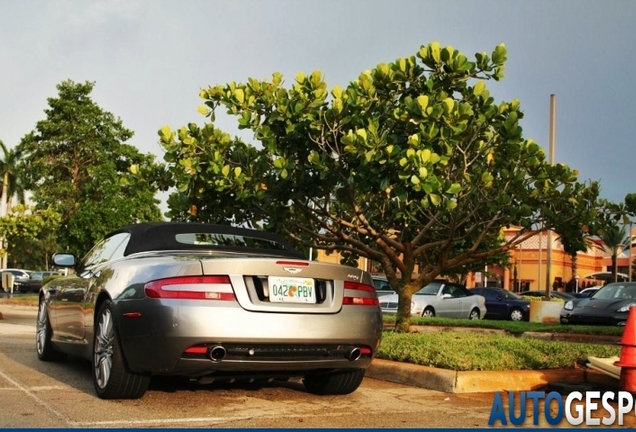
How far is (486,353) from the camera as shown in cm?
847

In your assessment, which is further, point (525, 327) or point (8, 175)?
point (8, 175)

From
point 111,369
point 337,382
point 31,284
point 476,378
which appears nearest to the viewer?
point 111,369

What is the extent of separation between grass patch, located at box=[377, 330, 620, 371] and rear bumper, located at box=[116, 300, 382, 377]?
6.50 ft

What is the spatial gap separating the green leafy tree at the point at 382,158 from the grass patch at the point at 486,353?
1561 mm

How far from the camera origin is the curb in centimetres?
754

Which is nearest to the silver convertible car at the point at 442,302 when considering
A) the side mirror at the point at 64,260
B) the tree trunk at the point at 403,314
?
the tree trunk at the point at 403,314

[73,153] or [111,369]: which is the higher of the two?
[73,153]

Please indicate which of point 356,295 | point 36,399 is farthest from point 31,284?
point 356,295

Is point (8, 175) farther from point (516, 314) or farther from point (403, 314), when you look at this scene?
point (403, 314)

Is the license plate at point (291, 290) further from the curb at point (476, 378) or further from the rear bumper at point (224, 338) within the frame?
A: the curb at point (476, 378)

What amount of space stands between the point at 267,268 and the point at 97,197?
4822cm

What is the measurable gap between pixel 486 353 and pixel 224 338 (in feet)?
11.2

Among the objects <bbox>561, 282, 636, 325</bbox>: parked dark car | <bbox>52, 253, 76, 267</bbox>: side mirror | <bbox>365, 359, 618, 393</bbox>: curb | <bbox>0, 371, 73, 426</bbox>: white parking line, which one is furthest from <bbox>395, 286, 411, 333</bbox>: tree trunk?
<bbox>561, 282, 636, 325</bbox>: parked dark car

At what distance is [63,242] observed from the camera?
1933 inches
